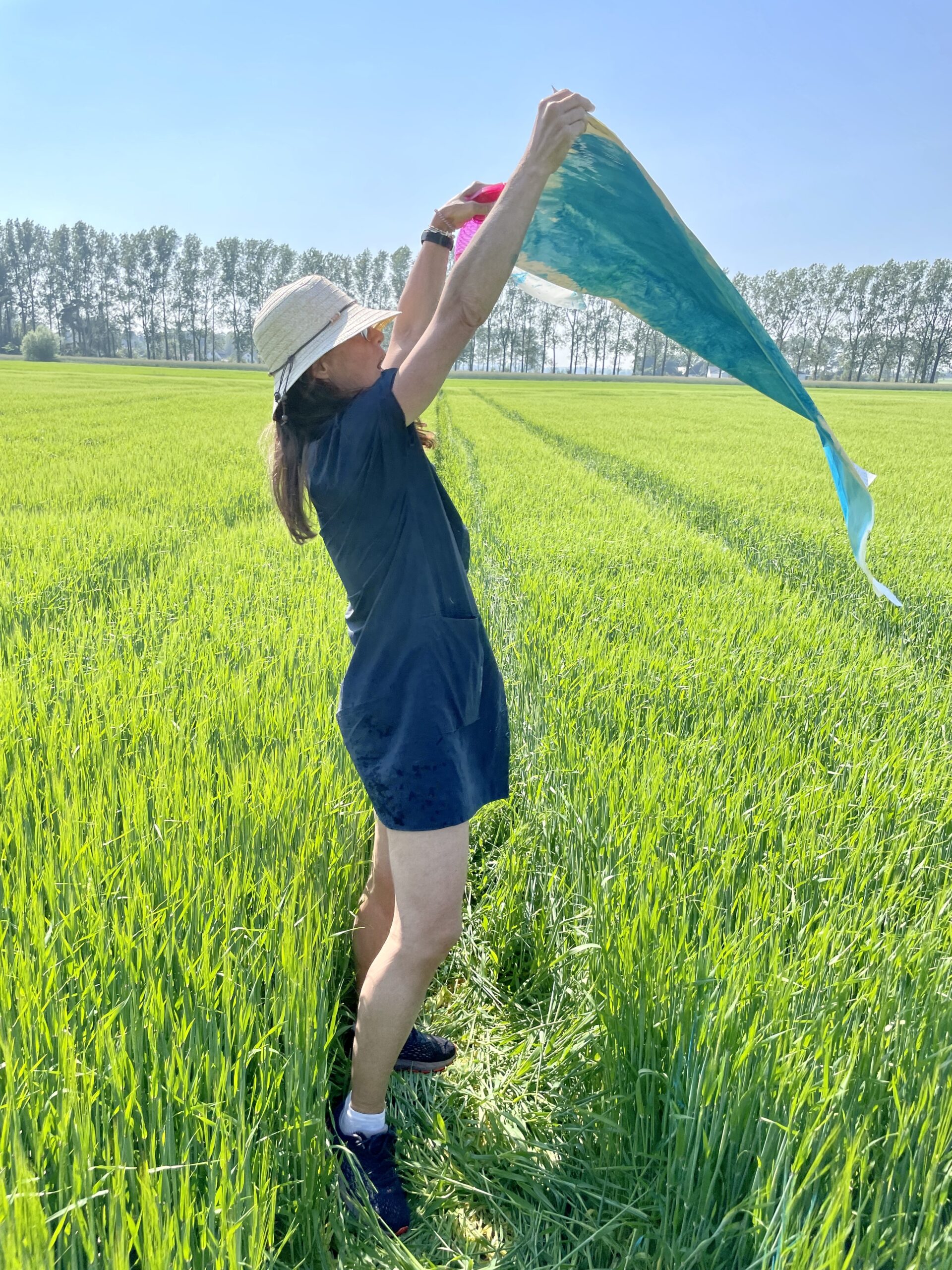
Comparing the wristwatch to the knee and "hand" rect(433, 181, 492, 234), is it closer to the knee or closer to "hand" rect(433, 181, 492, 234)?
"hand" rect(433, 181, 492, 234)

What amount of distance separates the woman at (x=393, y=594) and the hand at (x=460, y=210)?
354 millimetres

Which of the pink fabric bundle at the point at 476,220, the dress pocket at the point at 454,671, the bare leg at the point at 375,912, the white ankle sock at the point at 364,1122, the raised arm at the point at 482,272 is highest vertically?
the pink fabric bundle at the point at 476,220

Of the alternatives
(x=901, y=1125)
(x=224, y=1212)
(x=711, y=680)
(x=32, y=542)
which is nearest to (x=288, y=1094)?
(x=224, y=1212)

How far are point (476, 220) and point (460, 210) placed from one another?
0.31 feet

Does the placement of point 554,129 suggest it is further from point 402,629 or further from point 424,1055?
point 424,1055

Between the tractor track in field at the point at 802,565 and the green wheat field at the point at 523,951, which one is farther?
the tractor track in field at the point at 802,565

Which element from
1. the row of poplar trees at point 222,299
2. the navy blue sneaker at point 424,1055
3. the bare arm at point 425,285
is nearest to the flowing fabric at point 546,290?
the bare arm at point 425,285

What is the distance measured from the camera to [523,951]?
2.16 m

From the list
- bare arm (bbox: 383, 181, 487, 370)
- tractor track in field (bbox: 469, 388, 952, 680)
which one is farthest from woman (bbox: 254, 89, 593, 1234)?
tractor track in field (bbox: 469, 388, 952, 680)

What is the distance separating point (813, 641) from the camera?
387 centimetres

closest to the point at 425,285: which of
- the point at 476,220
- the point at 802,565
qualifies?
the point at 476,220

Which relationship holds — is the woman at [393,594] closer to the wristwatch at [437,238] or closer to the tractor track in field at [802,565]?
the wristwatch at [437,238]

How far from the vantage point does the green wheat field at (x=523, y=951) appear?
3.79 ft

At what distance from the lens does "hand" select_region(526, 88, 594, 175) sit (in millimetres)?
1298
